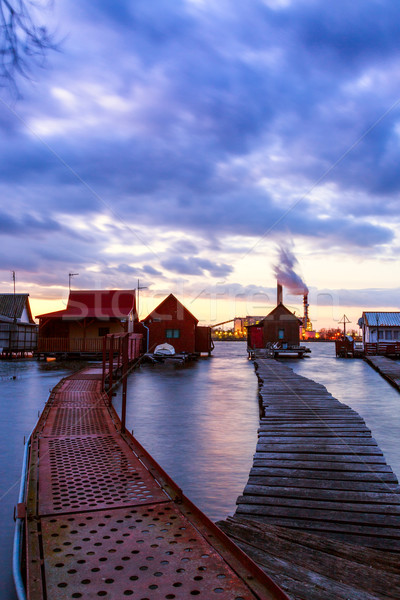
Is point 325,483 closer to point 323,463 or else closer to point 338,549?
point 323,463

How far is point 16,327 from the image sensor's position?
1793 inches

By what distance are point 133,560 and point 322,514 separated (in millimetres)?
3289

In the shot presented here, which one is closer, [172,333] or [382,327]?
[172,333]

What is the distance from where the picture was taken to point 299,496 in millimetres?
6504

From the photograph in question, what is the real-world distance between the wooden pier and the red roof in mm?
32441

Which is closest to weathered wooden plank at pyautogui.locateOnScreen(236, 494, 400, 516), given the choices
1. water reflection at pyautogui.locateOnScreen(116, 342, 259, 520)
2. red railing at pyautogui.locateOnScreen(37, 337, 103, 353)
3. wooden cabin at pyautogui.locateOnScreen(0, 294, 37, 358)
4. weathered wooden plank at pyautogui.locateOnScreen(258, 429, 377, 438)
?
water reflection at pyautogui.locateOnScreen(116, 342, 259, 520)

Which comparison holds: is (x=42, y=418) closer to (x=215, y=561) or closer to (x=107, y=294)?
(x=215, y=561)

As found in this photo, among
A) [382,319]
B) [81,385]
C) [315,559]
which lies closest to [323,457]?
[315,559]

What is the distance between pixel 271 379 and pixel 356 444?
11477mm

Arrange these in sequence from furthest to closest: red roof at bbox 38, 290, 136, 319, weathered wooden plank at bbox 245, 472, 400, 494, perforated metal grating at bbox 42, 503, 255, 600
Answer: red roof at bbox 38, 290, 136, 319 → weathered wooden plank at bbox 245, 472, 400, 494 → perforated metal grating at bbox 42, 503, 255, 600

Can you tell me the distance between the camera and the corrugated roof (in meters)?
55.2

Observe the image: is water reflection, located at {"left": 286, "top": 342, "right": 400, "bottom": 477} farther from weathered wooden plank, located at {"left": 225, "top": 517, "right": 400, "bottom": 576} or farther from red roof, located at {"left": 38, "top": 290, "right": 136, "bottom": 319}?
red roof, located at {"left": 38, "top": 290, "right": 136, "bottom": 319}

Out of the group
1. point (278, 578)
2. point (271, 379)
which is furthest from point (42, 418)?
point (271, 379)

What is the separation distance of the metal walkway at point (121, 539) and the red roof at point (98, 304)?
34909 mm
